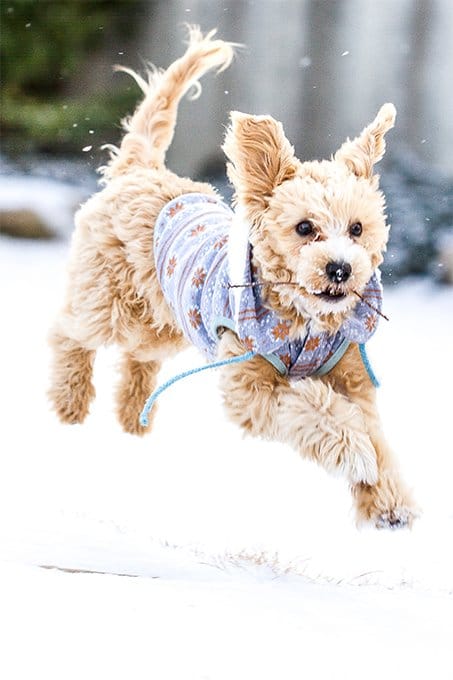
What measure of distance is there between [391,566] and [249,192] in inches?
44.5

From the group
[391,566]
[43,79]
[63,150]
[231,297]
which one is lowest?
[391,566]

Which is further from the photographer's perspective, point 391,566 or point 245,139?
point 391,566

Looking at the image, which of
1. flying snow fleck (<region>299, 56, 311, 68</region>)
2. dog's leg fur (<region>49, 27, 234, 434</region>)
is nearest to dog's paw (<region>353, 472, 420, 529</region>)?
dog's leg fur (<region>49, 27, 234, 434</region>)

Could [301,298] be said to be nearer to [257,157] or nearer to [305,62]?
[257,157]

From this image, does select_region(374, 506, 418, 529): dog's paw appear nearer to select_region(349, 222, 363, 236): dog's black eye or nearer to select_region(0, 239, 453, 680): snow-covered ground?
select_region(0, 239, 453, 680): snow-covered ground

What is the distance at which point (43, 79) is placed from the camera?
8.21 m

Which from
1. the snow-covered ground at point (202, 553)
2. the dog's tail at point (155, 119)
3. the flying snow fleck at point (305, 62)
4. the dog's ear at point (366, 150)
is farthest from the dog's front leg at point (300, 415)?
the flying snow fleck at point (305, 62)

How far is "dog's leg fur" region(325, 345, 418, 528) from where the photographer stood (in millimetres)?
2408

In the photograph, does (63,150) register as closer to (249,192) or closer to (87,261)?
(87,261)

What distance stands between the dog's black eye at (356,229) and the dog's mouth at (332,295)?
0.53ft

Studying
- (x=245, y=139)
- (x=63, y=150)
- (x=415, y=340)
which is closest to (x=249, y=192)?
(x=245, y=139)

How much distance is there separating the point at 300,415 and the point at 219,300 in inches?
16.4

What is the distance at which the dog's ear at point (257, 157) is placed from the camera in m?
2.44

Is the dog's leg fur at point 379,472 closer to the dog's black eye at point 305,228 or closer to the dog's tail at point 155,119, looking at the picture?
the dog's black eye at point 305,228
